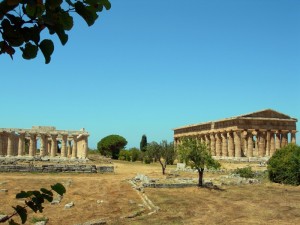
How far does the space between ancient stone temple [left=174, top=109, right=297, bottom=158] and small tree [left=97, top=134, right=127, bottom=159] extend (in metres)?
22.4

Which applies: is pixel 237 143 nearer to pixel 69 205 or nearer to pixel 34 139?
pixel 34 139

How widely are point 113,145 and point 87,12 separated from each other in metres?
81.8

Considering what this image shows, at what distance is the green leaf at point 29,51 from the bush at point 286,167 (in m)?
35.6

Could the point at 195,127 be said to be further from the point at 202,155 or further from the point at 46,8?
the point at 46,8

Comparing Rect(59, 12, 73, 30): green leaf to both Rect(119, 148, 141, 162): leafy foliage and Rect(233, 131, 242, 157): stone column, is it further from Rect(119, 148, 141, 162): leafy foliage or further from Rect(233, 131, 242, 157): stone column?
Rect(119, 148, 141, 162): leafy foliage

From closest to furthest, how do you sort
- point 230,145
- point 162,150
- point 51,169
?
1. point 51,169
2. point 162,150
3. point 230,145

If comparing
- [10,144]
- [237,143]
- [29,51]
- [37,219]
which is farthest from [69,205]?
[237,143]

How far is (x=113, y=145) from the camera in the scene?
8350 cm

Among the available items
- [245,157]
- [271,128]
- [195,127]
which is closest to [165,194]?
[245,157]

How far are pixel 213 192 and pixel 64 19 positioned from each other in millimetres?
28277

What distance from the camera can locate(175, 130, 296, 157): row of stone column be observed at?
64.2m

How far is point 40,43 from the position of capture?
241 centimetres

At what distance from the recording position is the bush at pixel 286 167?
115 feet

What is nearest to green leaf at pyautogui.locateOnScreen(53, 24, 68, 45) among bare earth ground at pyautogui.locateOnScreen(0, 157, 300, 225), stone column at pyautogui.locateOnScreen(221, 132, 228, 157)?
bare earth ground at pyautogui.locateOnScreen(0, 157, 300, 225)
